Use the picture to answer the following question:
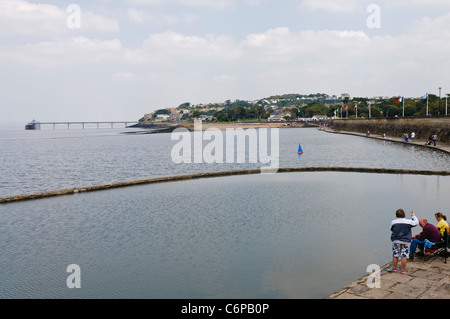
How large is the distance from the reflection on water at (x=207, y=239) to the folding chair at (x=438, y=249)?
3.94ft

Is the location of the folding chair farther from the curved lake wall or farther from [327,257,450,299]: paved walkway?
the curved lake wall

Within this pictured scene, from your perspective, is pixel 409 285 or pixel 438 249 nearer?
pixel 409 285

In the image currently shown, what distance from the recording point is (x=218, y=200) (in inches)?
838

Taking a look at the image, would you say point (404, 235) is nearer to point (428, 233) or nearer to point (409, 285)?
point (428, 233)

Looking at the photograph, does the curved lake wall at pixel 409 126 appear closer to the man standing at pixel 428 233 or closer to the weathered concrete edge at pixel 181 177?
the weathered concrete edge at pixel 181 177

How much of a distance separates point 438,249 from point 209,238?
7.65 metres

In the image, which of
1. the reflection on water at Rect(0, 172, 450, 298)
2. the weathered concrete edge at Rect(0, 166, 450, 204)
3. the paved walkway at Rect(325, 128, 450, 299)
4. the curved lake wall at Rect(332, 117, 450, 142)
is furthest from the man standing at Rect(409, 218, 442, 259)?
the curved lake wall at Rect(332, 117, 450, 142)

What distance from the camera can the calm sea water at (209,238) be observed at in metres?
9.90

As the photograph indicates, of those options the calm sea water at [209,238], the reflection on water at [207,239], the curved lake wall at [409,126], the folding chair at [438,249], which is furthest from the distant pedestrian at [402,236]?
the curved lake wall at [409,126]

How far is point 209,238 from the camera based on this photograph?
13.8 metres

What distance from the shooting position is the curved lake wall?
2037 inches

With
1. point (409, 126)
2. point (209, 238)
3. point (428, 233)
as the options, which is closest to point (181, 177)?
point (209, 238)

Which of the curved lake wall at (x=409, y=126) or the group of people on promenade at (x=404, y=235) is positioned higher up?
the curved lake wall at (x=409, y=126)
